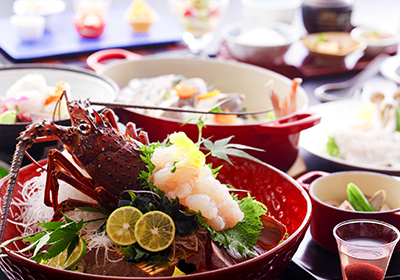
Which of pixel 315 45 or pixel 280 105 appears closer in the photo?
pixel 280 105

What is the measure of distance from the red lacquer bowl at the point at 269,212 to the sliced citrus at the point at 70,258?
0.08 meters

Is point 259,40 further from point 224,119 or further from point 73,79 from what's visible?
point 73,79

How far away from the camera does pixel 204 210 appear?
42.1 inches

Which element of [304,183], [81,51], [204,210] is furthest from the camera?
[81,51]

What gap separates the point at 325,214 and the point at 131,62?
4.07ft

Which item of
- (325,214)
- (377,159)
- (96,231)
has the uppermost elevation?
(96,231)

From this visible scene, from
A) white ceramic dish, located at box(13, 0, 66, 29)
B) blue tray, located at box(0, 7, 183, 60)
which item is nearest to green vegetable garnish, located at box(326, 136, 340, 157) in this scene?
blue tray, located at box(0, 7, 183, 60)

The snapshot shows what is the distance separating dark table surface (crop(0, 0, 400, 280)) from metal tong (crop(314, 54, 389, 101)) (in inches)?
1.4

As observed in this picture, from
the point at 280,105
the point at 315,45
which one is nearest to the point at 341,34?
the point at 315,45

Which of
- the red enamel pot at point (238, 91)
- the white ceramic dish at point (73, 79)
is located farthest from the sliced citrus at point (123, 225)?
the white ceramic dish at point (73, 79)

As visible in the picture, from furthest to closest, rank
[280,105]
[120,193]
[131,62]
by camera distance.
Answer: [131,62]
[280,105]
[120,193]

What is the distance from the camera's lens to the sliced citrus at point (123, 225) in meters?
1.06

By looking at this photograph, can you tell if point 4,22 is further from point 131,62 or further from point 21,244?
point 21,244

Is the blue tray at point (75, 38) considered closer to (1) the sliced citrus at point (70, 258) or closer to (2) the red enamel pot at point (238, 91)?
(2) the red enamel pot at point (238, 91)
